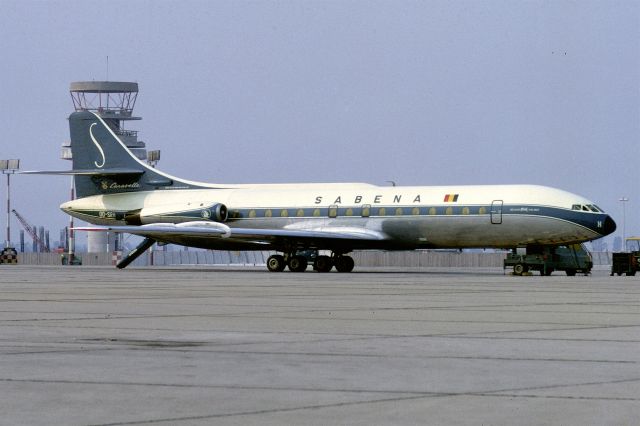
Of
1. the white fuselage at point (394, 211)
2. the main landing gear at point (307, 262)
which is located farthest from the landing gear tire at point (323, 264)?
the white fuselage at point (394, 211)

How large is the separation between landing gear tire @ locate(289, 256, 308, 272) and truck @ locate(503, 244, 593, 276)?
8.95m

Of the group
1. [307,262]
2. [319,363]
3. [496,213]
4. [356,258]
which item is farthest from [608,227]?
[356,258]

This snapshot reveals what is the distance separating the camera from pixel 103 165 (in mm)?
59688

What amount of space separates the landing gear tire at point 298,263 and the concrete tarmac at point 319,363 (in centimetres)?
2892

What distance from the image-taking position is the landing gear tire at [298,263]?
5238 cm

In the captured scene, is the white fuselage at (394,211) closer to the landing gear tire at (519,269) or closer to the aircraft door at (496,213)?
the aircraft door at (496,213)

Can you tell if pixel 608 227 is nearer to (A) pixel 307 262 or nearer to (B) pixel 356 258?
(A) pixel 307 262

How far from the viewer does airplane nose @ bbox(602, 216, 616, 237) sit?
156ft

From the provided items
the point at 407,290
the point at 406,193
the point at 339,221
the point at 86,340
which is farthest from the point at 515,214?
the point at 86,340

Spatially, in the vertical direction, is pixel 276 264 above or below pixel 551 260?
below

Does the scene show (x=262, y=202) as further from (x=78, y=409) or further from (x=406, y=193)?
(x=78, y=409)

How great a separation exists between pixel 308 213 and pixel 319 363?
134ft

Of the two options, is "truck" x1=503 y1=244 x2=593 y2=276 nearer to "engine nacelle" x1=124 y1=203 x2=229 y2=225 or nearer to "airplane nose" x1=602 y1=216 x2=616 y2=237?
"airplane nose" x1=602 y1=216 x2=616 y2=237

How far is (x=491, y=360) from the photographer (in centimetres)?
1277
